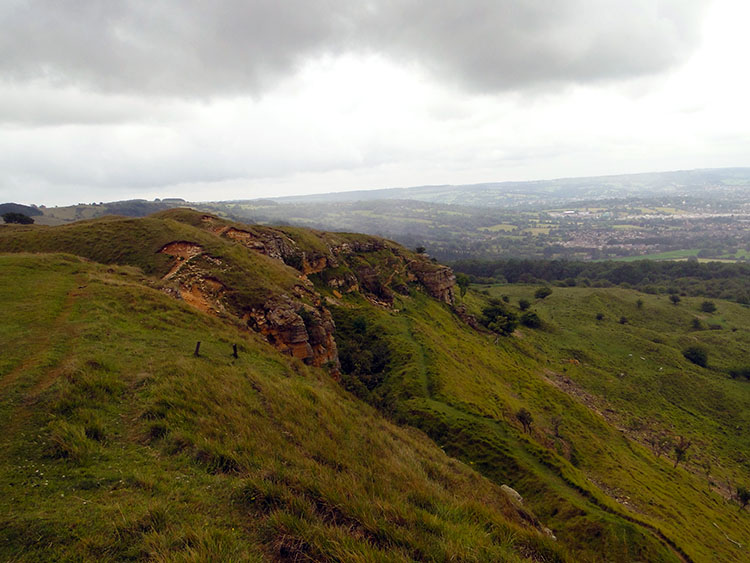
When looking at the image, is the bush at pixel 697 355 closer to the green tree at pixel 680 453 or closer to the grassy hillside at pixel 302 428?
the grassy hillside at pixel 302 428

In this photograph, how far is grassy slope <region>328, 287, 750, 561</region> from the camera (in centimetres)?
2058

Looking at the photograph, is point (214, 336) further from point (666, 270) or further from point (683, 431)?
point (666, 270)

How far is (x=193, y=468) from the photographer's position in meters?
9.32

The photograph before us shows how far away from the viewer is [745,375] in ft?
208

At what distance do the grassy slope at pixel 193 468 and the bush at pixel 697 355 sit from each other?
79.2 metres

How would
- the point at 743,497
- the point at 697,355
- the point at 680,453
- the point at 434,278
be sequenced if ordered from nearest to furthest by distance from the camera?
the point at 743,497
the point at 680,453
the point at 697,355
the point at 434,278

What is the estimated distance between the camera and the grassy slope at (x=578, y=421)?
20578mm

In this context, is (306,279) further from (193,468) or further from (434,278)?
(193,468)

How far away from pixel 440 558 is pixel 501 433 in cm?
2312

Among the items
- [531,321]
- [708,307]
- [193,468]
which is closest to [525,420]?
[193,468]

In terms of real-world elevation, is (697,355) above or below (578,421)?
below

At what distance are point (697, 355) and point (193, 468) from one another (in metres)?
93.1

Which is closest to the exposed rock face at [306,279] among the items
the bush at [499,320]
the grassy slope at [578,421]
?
the grassy slope at [578,421]

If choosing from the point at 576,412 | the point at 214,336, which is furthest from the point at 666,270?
the point at 214,336
